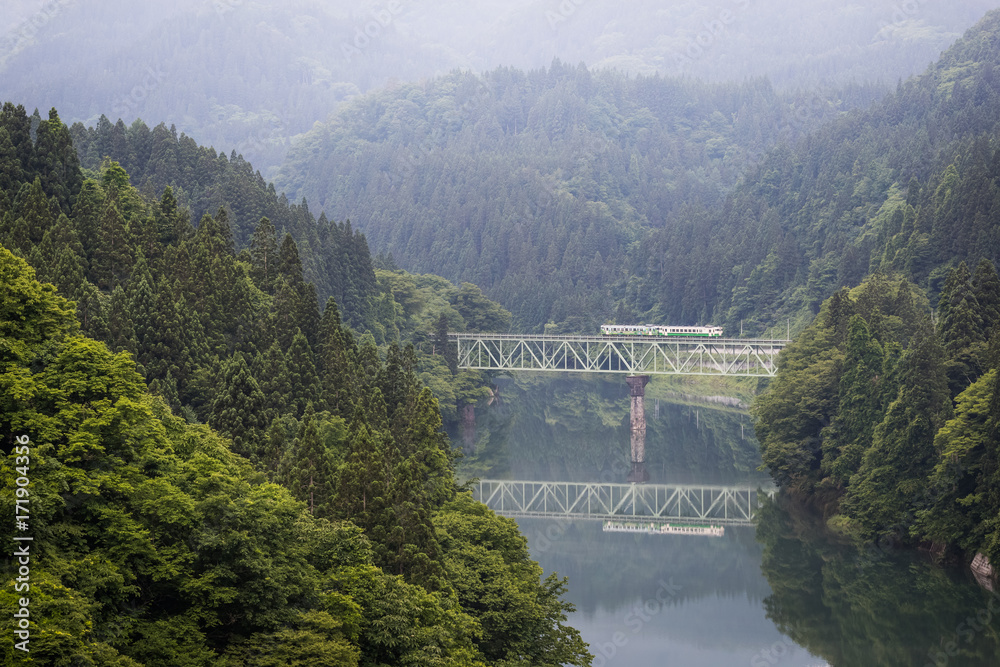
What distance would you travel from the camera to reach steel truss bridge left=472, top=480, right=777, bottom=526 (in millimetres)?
70000

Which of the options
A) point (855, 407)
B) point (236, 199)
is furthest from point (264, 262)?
point (855, 407)

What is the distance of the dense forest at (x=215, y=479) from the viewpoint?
25750 mm

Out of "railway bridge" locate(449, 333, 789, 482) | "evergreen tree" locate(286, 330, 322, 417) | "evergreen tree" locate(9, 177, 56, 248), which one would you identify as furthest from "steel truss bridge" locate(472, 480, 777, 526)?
"evergreen tree" locate(9, 177, 56, 248)

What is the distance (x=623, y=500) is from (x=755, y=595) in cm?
2155

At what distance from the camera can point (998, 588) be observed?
4753 cm

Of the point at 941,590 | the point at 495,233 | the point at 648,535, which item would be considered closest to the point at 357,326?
the point at 648,535

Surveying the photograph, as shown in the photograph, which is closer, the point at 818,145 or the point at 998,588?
the point at 998,588

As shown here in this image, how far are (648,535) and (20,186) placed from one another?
126 feet

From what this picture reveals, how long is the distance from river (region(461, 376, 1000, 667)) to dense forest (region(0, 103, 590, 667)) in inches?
430

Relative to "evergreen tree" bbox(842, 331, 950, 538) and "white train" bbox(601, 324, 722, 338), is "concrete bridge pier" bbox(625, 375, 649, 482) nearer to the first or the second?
"white train" bbox(601, 324, 722, 338)

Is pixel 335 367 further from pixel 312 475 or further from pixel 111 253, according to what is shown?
pixel 312 475

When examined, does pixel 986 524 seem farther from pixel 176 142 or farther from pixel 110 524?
pixel 176 142

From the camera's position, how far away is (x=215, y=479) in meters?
28.9

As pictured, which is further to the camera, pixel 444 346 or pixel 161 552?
pixel 444 346
